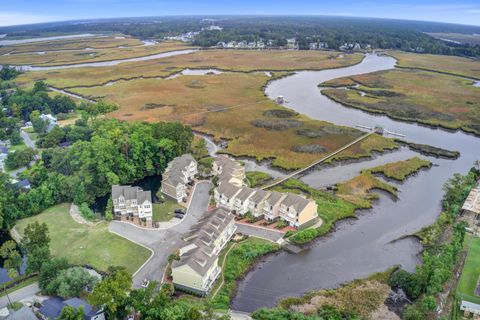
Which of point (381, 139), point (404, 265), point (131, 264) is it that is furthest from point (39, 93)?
point (404, 265)

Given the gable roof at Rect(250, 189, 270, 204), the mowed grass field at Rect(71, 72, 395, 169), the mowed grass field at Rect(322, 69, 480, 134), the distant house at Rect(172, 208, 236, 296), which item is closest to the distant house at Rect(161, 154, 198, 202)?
the distant house at Rect(172, 208, 236, 296)

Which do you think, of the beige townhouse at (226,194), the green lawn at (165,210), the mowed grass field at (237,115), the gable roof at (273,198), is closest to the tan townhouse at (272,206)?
the gable roof at (273,198)

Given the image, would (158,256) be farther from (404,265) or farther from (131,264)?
(404,265)

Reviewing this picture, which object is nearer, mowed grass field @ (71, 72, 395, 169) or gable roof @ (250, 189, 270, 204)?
gable roof @ (250, 189, 270, 204)

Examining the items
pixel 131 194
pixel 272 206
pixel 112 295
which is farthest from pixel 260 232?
pixel 112 295

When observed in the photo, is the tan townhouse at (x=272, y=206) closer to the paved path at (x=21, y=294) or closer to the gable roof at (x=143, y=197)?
the gable roof at (x=143, y=197)

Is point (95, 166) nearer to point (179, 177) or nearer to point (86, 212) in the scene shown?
point (86, 212)

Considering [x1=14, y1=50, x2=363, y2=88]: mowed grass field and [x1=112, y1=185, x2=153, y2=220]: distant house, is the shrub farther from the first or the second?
[x1=14, y1=50, x2=363, y2=88]: mowed grass field
